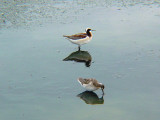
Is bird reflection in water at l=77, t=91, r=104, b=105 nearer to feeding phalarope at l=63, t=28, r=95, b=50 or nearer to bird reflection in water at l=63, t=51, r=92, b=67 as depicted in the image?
bird reflection in water at l=63, t=51, r=92, b=67

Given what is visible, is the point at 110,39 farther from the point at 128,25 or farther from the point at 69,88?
the point at 69,88

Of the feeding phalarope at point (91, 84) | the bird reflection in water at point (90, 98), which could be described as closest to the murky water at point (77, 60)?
the bird reflection in water at point (90, 98)

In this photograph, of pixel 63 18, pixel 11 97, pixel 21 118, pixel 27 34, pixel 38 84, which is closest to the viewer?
pixel 21 118

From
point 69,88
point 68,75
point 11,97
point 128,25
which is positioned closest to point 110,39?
point 128,25

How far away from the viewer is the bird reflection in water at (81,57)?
12113mm

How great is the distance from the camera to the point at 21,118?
8258 mm

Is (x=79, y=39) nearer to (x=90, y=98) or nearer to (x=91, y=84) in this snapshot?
(x=91, y=84)

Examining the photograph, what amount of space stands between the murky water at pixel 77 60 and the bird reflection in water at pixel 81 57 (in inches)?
1.7

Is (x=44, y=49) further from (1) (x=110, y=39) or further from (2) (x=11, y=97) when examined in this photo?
(2) (x=11, y=97)

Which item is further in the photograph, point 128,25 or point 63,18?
point 63,18

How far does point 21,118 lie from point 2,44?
645cm

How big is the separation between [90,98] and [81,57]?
3.60 metres

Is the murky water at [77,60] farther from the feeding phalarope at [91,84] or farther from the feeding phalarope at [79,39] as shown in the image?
the feeding phalarope at [79,39]

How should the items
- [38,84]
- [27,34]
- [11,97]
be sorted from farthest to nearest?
[27,34] < [38,84] < [11,97]
